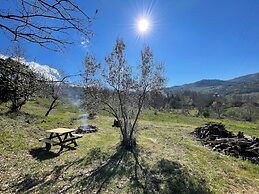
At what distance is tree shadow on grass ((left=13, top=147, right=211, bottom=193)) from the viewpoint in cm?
609

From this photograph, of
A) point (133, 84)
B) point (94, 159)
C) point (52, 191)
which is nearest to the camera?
point (52, 191)

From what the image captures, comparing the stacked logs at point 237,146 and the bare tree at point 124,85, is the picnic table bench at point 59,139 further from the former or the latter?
the stacked logs at point 237,146

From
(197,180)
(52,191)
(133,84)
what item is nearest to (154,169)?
(197,180)

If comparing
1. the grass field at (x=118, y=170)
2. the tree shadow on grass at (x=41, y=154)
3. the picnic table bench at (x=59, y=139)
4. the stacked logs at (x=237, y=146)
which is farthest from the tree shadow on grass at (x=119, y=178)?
the stacked logs at (x=237, y=146)

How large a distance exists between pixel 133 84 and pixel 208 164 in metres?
5.50

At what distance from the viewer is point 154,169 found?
7.49 meters

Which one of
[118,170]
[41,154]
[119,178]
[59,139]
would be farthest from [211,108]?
[119,178]

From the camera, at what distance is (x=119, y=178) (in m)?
6.74

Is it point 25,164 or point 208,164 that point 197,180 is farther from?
point 25,164

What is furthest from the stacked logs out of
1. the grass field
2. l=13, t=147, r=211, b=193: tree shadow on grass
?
l=13, t=147, r=211, b=193: tree shadow on grass

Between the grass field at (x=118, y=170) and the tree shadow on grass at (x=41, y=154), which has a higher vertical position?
the tree shadow on grass at (x=41, y=154)

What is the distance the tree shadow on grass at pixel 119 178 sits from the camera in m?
6.09

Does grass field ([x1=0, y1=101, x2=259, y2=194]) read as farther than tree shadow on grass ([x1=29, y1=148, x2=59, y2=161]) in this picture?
No

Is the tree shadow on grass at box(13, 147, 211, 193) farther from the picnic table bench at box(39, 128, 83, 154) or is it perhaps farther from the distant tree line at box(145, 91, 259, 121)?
the distant tree line at box(145, 91, 259, 121)
